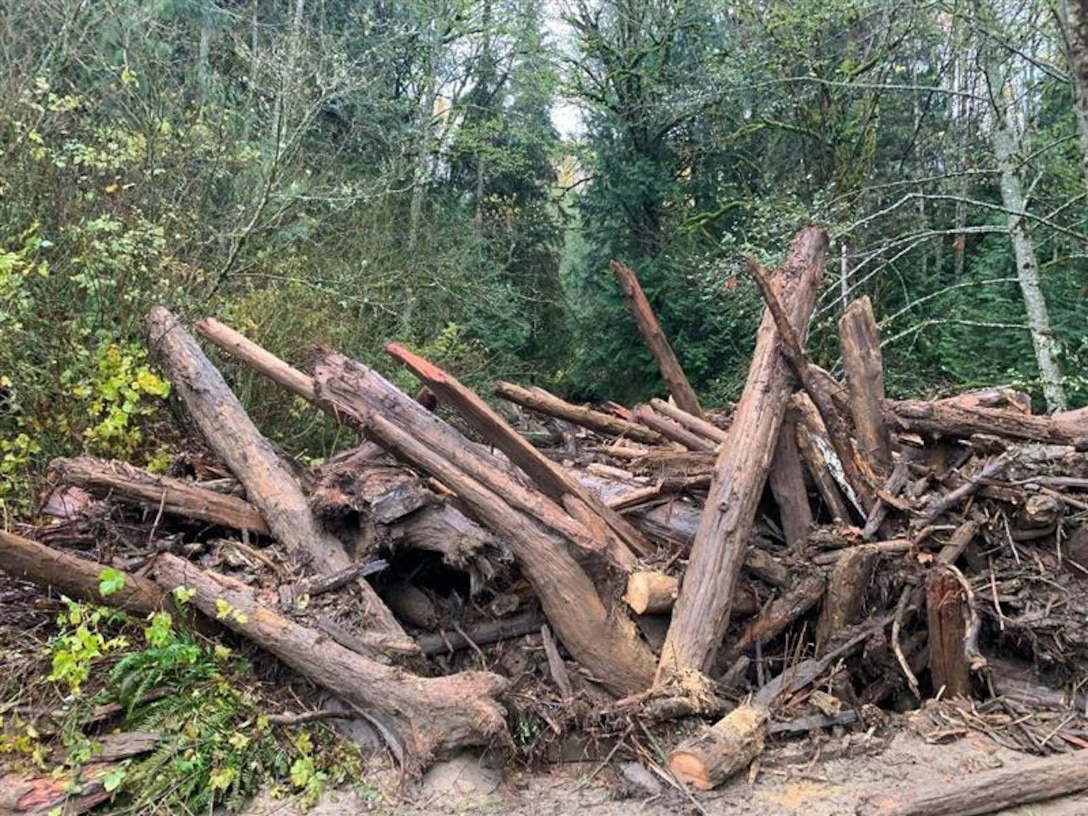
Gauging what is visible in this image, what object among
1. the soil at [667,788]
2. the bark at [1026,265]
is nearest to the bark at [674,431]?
the soil at [667,788]

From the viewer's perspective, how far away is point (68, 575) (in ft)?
11.6

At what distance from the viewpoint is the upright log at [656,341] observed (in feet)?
23.9

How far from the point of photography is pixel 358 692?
3.45m

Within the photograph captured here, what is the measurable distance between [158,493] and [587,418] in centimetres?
369

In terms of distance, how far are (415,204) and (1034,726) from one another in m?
13.9

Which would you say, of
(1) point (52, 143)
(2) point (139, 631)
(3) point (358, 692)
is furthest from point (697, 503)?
(1) point (52, 143)

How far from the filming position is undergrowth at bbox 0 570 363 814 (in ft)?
10.0

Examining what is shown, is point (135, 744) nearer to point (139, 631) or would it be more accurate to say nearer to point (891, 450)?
point (139, 631)

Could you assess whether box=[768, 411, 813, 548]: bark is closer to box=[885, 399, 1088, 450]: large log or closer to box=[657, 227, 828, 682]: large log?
box=[657, 227, 828, 682]: large log

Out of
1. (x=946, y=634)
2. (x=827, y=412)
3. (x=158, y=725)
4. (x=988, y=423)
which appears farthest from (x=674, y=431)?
(x=158, y=725)

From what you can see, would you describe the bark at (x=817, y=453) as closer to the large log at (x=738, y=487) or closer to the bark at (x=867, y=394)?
the bark at (x=867, y=394)

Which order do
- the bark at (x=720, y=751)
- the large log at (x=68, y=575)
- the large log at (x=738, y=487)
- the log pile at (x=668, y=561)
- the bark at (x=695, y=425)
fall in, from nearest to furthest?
the bark at (x=720, y=751), the large log at (x=68, y=575), the log pile at (x=668, y=561), the large log at (x=738, y=487), the bark at (x=695, y=425)

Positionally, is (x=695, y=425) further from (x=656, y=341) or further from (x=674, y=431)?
(x=656, y=341)

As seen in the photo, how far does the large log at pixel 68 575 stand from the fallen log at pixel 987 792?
Result: 3240 mm
